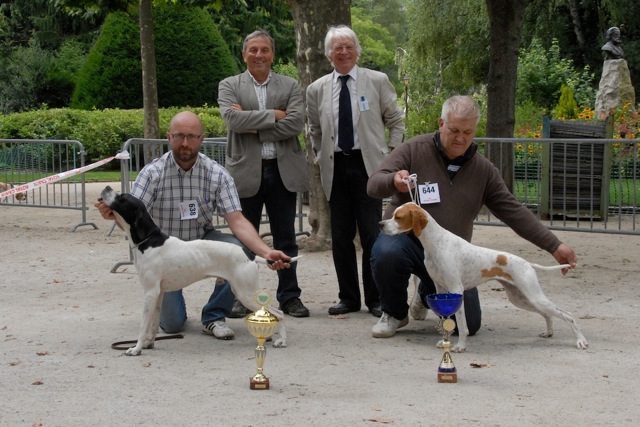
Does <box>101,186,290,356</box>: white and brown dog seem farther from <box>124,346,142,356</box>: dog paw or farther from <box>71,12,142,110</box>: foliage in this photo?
<box>71,12,142,110</box>: foliage

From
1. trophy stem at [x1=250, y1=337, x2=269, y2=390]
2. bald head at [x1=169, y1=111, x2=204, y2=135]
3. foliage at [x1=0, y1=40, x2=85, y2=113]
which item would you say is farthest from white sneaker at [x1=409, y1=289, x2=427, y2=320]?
foliage at [x1=0, y1=40, x2=85, y2=113]

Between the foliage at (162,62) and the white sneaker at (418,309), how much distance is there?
1950 centimetres

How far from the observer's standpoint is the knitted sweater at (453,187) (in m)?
6.11

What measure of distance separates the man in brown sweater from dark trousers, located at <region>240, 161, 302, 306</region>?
1.01m

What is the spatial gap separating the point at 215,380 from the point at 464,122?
209cm

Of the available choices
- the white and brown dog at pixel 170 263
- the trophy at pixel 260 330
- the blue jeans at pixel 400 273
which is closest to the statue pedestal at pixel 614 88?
the blue jeans at pixel 400 273

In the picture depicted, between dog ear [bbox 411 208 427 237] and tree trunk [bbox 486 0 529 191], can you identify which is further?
tree trunk [bbox 486 0 529 191]

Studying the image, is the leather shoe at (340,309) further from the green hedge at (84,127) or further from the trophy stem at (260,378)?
the green hedge at (84,127)

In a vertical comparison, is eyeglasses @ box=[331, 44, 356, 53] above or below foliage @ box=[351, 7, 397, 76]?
below

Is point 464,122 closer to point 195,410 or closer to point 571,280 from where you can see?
point 195,410

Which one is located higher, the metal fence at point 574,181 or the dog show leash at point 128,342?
the metal fence at point 574,181

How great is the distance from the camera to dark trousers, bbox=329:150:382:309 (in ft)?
23.0

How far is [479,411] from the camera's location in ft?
15.1

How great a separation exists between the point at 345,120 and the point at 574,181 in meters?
5.72
